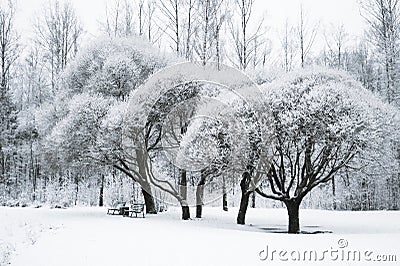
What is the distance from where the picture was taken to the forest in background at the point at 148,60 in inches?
683

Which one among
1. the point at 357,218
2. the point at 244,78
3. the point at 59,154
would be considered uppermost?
the point at 244,78

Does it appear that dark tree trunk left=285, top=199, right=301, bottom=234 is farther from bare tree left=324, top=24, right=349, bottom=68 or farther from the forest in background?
bare tree left=324, top=24, right=349, bottom=68

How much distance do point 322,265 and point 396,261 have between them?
1531 millimetres

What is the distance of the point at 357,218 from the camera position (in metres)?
18.0

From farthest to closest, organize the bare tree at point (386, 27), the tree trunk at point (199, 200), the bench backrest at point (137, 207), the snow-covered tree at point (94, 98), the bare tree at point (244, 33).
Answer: the bare tree at point (244, 33) < the bare tree at point (386, 27) < the tree trunk at point (199, 200) < the bench backrest at point (137, 207) < the snow-covered tree at point (94, 98)

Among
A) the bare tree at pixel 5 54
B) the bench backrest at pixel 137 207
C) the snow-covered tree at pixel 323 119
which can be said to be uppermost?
the bare tree at pixel 5 54

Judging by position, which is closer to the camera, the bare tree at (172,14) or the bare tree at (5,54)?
the bare tree at (172,14)

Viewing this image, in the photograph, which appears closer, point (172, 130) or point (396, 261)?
point (396, 261)

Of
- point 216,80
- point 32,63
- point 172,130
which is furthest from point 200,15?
point 32,63

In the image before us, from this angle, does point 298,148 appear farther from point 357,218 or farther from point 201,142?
point 357,218

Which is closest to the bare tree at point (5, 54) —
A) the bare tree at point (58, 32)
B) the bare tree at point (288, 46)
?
the bare tree at point (58, 32)

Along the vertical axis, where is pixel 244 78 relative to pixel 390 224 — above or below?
above

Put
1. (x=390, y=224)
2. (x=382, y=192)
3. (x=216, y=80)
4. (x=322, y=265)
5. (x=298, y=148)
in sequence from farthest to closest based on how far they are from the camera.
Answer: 1. (x=382, y=192)
2. (x=216, y=80)
3. (x=390, y=224)
4. (x=298, y=148)
5. (x=322, y=265)

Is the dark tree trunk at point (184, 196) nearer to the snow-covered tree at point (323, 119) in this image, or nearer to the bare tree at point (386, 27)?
the snow-covered tree at point (323, 119)
